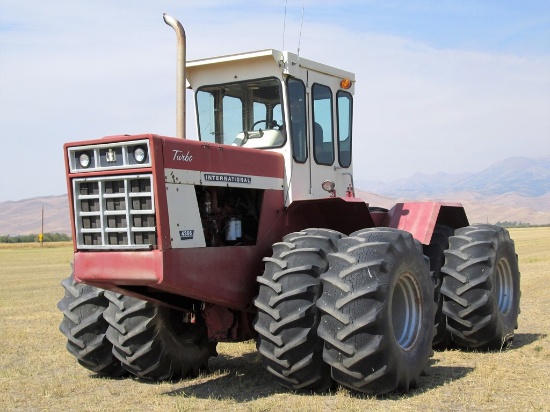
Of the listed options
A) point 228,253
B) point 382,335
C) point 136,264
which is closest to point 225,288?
point 228,253

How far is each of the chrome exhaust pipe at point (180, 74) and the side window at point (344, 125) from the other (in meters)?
A: 2.09

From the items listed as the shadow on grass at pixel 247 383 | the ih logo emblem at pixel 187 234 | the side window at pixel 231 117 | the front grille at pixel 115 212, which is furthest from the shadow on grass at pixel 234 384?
the side window at pixel 231 117

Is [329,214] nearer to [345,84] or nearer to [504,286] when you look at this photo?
[345,84]

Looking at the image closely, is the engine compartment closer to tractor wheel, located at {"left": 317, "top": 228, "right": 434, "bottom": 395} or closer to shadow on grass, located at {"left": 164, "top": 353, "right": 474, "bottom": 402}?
tractor wheel, located at {"left": 317, "top": 228, "right": 434, "bottom": 395}

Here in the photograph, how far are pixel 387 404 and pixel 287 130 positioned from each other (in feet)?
10.3

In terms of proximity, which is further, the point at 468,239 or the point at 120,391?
the point at 468,239

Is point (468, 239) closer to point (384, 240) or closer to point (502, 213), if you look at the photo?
point (384, 240)

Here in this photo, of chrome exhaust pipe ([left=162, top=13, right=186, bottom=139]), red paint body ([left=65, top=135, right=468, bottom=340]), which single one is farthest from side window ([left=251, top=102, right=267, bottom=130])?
chrome exhaust pipe ([left=162, top=13, right=186, bottom=139])

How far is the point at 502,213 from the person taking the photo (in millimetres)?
183625

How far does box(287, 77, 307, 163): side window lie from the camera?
340 inches

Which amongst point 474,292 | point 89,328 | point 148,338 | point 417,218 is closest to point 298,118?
point 417,218

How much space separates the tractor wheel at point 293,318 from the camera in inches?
280

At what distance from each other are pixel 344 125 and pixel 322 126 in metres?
0.60

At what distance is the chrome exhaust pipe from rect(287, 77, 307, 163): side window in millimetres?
1156
